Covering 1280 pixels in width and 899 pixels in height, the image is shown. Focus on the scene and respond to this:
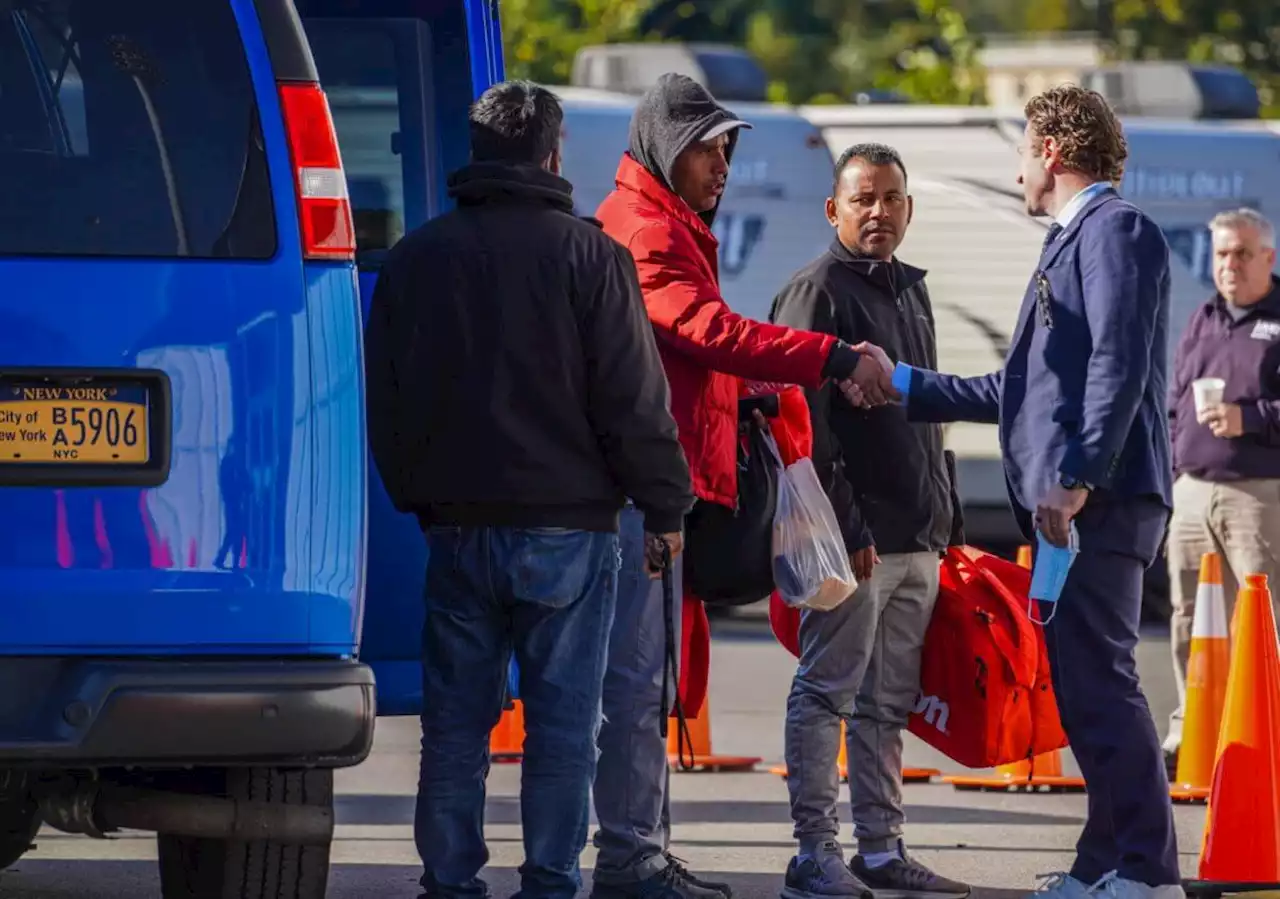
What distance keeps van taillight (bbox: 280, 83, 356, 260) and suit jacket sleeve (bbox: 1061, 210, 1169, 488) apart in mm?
1799

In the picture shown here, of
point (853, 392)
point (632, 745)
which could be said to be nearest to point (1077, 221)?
point (853, 392)

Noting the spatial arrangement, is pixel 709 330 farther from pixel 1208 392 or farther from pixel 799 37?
pixel 799 37

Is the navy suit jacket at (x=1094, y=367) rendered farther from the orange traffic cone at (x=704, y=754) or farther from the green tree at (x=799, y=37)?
the green tree at (x=799, y=37)

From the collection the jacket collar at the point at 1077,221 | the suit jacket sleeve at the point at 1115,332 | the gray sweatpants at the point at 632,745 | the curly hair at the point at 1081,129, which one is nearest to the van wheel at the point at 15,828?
the gray sweatpants at the point at 632,745

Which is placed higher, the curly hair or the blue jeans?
the curly hair

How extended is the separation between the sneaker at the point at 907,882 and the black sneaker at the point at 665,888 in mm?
555

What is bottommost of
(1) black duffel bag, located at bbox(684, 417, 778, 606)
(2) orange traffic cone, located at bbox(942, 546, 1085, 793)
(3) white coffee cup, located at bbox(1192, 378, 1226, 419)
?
(2) orange traffic cone, located at bbox(942, 546, 1085, 793)

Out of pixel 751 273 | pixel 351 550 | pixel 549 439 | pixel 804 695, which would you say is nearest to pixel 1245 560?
pixel 804 695

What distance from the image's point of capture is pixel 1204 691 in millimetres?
8836

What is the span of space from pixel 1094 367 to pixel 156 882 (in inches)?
114

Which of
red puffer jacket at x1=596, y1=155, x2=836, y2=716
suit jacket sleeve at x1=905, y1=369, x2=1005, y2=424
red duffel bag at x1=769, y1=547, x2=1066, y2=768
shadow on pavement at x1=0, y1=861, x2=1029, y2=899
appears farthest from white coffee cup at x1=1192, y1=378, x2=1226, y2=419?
red puffer jacket at x1=596, y1=155, x2=836, y2=716

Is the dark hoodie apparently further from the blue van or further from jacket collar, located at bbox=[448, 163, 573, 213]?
the blue van

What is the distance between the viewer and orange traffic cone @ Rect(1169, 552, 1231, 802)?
28.6ft

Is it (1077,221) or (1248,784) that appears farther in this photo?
(1248,784)
